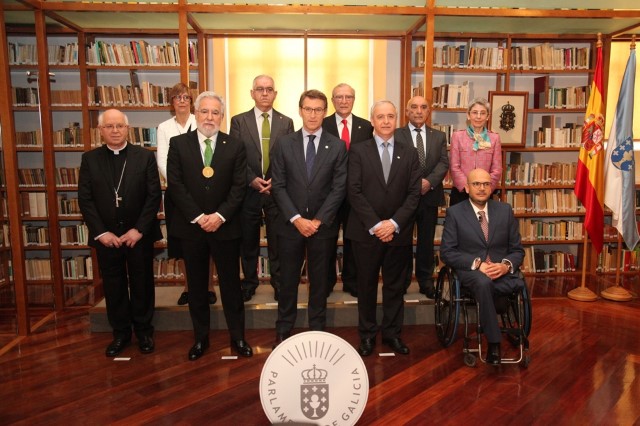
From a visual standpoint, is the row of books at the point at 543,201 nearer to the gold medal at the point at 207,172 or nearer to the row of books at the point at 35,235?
the gold medal at the point at 207,172

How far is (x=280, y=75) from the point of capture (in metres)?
6.32

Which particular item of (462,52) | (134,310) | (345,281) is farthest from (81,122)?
(462,52)

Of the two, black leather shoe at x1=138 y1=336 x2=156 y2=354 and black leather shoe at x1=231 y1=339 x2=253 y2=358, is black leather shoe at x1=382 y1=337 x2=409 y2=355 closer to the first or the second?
black leather shoe at x1=231 y1=339 x2=253 y2=358

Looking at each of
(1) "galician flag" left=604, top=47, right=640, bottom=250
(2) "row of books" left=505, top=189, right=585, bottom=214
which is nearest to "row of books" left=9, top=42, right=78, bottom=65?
(2) "row of books" left=505, top=189, right=585, bottom=214

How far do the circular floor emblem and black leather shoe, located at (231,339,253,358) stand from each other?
1.43 m

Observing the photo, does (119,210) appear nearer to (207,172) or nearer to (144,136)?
(207,172)

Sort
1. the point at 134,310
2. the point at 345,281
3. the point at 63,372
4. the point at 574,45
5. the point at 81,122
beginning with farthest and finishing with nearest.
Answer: the point at 574,45
the point at 81,122
the point at 345,281
the point at 134,310
the point at 63,372

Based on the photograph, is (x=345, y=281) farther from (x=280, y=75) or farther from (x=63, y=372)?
(x=280, y=75)

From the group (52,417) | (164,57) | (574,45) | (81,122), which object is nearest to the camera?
(52,417)

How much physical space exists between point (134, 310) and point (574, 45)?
Answer: 5895mm

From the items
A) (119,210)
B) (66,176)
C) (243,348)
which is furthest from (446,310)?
(66,176)

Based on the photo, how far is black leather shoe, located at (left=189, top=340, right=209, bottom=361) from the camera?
3.75 m

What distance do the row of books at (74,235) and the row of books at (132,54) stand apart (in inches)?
71.8

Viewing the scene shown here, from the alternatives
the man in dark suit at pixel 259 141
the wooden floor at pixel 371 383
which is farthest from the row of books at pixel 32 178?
the man in dark suit at pixel 259 141
